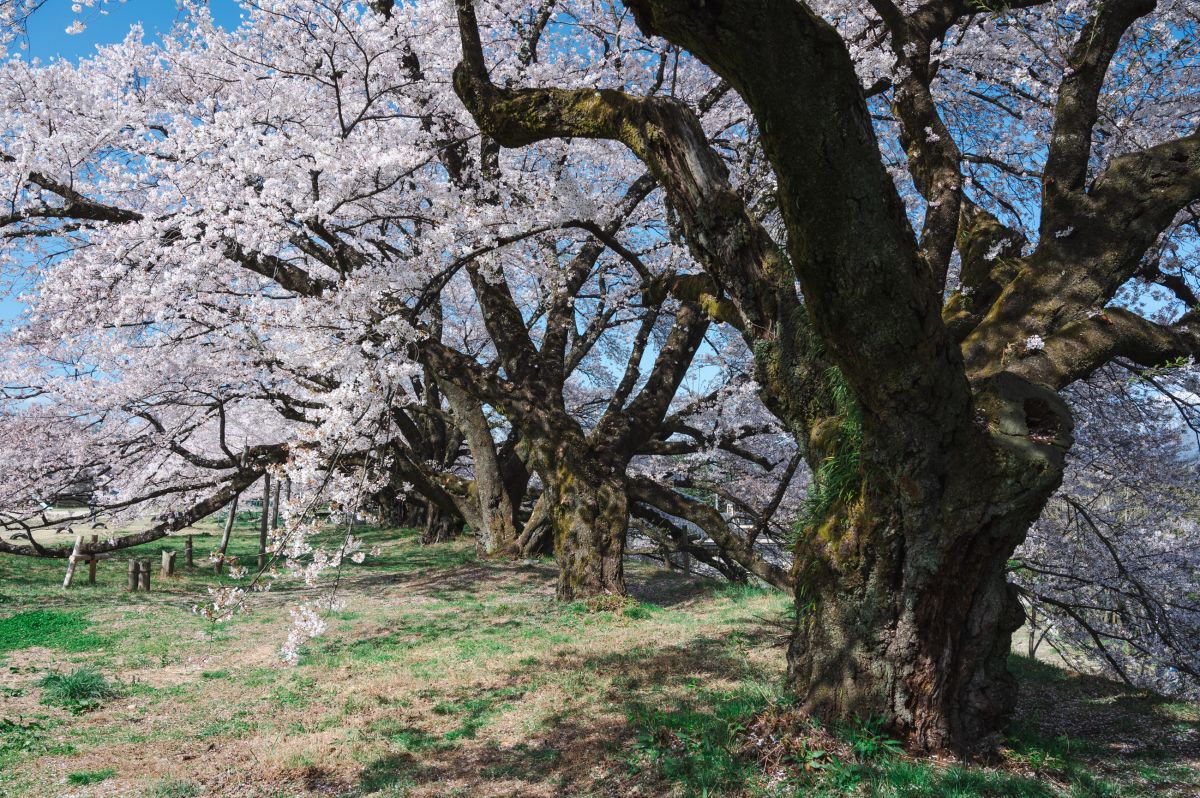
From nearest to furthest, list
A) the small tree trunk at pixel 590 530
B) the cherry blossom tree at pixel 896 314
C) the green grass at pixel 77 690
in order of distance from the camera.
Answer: the cherry blossom tree at pixel 896 314 < the green grass at pixel 77 690 < the small tree trunk at pixel 590 530

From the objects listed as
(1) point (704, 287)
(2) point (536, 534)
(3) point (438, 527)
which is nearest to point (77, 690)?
(1) point (704, 287)

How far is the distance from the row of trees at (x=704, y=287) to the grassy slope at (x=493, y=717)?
587 millimetres

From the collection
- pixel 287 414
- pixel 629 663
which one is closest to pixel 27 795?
pixel 629 663

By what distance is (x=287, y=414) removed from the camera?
13.3 meters

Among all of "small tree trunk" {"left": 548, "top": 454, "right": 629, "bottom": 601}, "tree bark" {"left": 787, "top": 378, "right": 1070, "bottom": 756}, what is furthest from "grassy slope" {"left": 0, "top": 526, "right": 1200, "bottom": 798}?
"small tree trunk" {"left": 548, "top": 454, "right": 629, "bottom": 601}

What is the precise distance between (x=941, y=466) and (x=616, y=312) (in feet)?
36.2

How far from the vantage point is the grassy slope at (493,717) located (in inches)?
154

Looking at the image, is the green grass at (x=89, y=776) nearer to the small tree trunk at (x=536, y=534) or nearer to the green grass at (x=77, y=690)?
the green grass at (x=77, y=690)

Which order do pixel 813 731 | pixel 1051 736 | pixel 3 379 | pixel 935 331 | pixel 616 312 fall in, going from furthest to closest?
pixel 616 312
pixel 3 379
pixel 1051 736
pixel 813 731
pixel 935 331

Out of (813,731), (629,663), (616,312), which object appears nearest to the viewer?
(813,731)

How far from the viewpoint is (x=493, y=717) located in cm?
527

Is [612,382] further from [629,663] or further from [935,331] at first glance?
[935,331]

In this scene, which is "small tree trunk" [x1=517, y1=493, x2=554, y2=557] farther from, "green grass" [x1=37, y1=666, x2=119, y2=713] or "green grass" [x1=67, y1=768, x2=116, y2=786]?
"green grass" [x1=67, y1=768, x2=116, y2=786]

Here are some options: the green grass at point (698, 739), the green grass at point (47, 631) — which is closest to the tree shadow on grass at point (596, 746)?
the green grass at point (698, 739)
